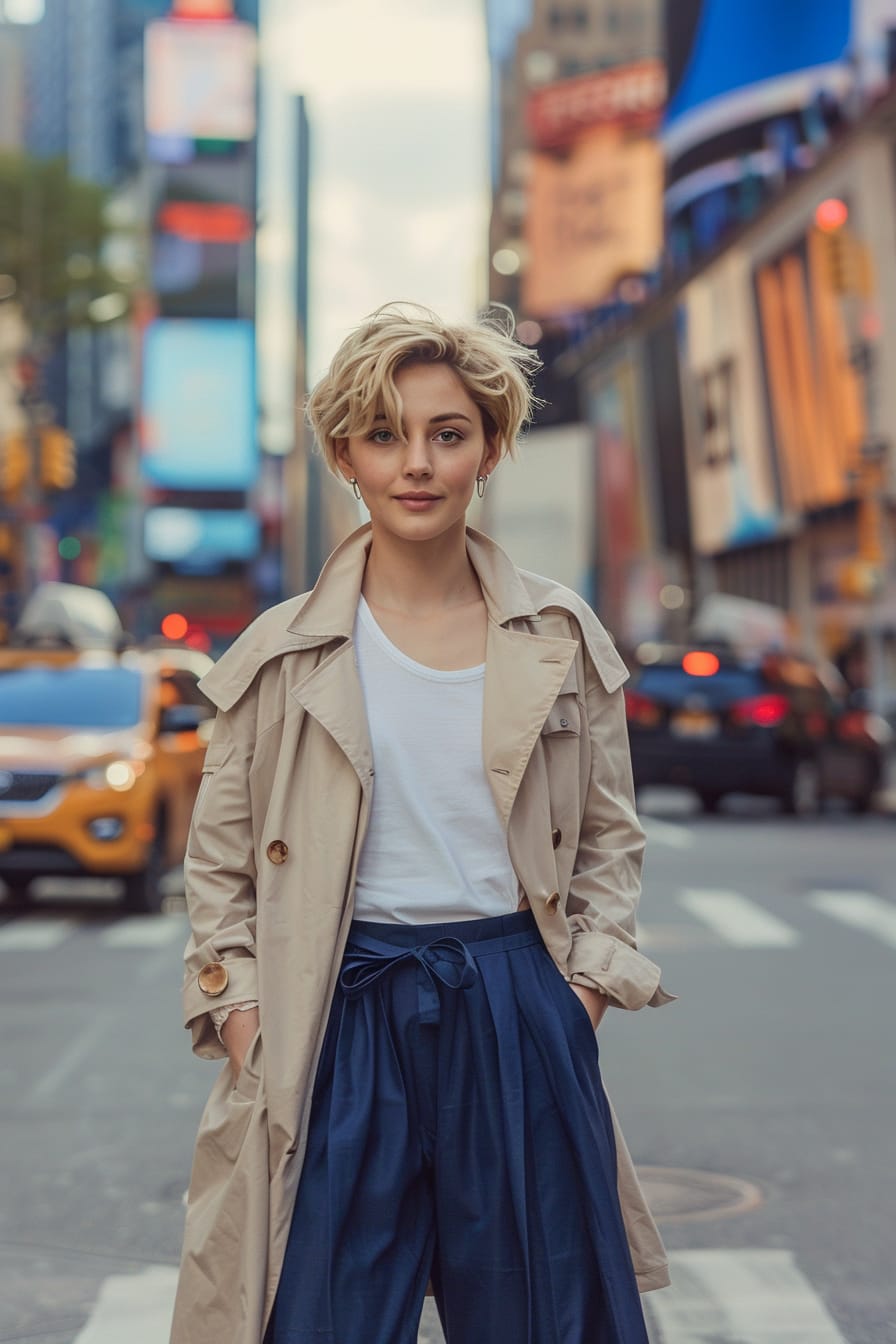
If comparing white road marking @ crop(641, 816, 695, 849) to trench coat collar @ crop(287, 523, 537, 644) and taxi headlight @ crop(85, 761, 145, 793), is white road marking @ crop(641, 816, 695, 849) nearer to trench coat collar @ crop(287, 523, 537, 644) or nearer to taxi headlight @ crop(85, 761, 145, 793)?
taxi headlight @ crop(85, 761, 145, 793)

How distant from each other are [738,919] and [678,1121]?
6233 mm

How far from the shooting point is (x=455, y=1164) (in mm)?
3102

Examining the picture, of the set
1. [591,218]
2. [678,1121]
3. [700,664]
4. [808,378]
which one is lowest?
[678,1121]

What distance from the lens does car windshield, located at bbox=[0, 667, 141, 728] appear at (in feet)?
47.2

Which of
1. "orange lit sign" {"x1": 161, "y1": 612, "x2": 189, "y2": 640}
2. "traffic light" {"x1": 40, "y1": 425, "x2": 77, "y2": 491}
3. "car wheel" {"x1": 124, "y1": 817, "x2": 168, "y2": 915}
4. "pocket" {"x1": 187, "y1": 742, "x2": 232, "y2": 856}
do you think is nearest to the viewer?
"pocket" {"x1": 187, "y1": 742, "x2": 232, "y2": 856}

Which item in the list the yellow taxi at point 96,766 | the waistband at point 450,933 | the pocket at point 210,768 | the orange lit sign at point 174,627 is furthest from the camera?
the orange lit sign at point 174,627

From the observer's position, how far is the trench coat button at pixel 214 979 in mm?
3203

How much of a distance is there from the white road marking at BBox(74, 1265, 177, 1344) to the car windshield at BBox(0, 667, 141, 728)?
9.11 meters

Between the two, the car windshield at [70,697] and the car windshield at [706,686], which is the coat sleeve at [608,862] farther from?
the car windshield at [706,686]

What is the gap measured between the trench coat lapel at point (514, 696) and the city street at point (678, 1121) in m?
2.17

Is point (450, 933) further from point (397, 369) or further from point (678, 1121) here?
point (678, 1121)

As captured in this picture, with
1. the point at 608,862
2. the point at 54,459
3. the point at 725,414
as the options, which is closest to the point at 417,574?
the point at 608,862

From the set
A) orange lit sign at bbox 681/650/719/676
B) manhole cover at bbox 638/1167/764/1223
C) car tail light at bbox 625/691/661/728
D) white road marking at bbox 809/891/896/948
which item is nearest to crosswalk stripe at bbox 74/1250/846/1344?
manhole cover at bbox 638/1167/764/1223

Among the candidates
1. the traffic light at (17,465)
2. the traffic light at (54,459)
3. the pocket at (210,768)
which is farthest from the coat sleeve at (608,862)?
the traffic light at (17,465)
